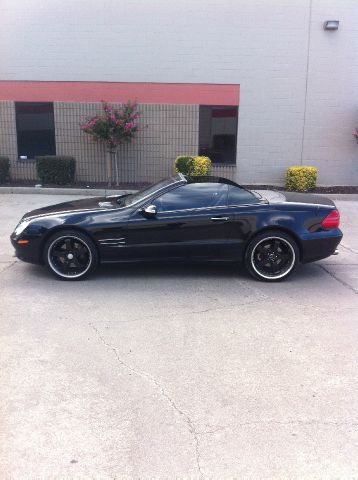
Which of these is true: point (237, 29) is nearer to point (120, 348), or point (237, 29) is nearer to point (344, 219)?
point (344, 219)

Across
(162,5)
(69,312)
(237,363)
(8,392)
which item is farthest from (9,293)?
(162,5)

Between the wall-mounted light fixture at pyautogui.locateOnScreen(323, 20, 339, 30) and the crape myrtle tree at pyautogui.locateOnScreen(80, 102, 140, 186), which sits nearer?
the crape myrtle tree at pyautogui.locateOnScreen(80, 102, 140, 186)

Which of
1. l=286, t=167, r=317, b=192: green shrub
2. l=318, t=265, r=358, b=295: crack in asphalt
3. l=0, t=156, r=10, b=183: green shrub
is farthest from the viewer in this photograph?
l=0, t=156, r=10, b=183: green shrub

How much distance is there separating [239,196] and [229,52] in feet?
27.5

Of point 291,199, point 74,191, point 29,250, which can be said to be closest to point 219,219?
point 291,199

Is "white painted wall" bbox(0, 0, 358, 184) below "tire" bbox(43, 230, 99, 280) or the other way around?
the other way around

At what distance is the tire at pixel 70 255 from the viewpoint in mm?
6195

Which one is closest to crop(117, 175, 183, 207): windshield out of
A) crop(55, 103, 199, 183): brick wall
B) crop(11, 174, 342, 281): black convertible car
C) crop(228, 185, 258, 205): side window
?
crop(11, 174, 342, 281): black convertible car

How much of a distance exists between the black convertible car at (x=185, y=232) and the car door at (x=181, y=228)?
0.01 metres

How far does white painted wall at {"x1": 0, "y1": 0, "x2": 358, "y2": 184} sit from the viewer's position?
13.3 meters

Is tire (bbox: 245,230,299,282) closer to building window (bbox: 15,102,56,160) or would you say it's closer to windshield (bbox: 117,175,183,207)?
windshield (bbox: 117,175,183,207)

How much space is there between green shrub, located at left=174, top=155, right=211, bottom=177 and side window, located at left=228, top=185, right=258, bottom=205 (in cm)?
650

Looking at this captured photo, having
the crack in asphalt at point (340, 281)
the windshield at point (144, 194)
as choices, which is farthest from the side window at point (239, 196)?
the crack in asphalt at point (340, 281)

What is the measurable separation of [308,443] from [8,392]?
7.06ft
